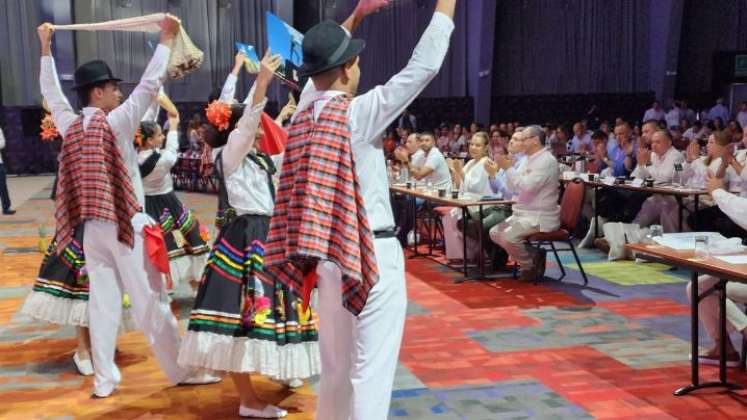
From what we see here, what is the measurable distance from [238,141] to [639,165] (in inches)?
236

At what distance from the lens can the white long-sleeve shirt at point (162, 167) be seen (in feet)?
17.7

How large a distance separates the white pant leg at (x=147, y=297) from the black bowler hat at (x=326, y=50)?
1.78 metres

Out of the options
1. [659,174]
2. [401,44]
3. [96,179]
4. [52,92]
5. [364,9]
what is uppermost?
[401,44]

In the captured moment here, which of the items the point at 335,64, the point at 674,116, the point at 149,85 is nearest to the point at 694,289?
the point at 335,64

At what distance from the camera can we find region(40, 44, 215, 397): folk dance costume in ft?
12.2

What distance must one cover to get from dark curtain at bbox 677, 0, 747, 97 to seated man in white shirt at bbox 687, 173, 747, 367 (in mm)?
15442

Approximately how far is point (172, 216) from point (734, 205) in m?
3.75

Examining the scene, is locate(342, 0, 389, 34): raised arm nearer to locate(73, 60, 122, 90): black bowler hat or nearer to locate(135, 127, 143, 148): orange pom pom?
locate(73, 60, 122, 90): black bowler hat

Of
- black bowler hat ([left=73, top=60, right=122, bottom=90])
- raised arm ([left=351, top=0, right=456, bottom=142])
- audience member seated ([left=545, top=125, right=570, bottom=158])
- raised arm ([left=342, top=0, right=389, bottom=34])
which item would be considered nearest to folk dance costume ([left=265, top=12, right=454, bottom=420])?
raised arm ([left=351, top=0, right=456, bottom=142])

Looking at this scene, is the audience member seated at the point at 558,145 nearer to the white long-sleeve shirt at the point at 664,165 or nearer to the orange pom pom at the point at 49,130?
the white long-sleeve shirt at the point at 664,165

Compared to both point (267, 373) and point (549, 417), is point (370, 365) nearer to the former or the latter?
point (267, 373)

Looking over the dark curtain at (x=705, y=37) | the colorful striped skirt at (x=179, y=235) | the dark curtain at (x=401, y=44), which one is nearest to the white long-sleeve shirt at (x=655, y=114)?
the dark curtain at (x=705, y=37)

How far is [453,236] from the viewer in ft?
25.2

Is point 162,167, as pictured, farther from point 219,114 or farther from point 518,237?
point 518,237
